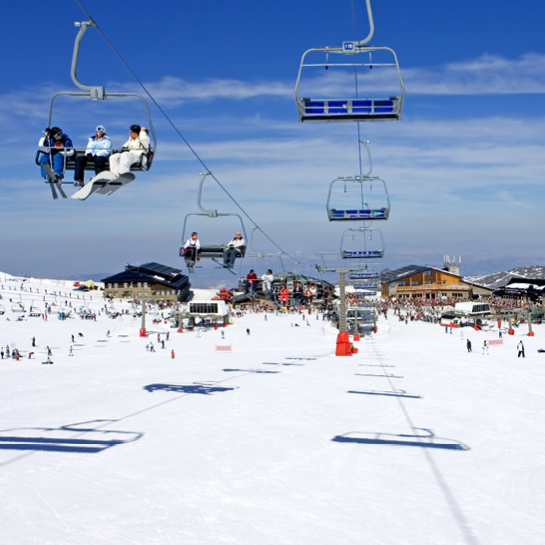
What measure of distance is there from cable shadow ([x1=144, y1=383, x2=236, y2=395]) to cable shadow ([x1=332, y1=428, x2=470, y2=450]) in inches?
308

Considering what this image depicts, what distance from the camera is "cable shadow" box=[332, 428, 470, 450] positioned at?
41.8 feet

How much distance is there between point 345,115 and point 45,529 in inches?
315

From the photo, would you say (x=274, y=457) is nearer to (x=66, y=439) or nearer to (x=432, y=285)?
(x=66, y=439)

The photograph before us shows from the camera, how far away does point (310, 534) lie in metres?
7.89

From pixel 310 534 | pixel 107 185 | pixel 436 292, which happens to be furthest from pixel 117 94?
pixel 436 292

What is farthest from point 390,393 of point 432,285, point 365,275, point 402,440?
point 432,285

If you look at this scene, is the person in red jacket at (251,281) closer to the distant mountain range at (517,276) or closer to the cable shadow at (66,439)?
the cable shadow at (66,439)

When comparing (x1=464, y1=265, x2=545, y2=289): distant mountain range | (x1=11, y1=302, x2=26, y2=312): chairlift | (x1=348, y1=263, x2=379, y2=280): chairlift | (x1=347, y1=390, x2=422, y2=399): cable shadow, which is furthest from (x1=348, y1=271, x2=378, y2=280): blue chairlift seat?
(x1=464, y1=265, x2=545, y2=289): distant mountain range

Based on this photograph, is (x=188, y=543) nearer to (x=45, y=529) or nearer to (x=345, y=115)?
(x=45, y=529)

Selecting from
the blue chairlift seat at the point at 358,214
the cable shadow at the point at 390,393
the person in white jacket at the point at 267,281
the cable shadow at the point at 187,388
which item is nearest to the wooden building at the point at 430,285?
the person in white jacket at the point at 267,281

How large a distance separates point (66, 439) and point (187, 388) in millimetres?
8480

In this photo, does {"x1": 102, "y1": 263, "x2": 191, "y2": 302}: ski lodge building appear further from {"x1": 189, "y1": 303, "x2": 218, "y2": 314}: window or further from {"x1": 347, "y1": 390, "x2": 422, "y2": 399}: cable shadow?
{"x1": 347, "y1": 390, "x2": 422, "y2": 399}: cable shadow

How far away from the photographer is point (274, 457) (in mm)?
11742

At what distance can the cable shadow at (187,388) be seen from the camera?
20.6m
